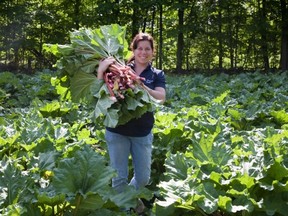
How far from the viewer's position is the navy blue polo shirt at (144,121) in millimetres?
Result: 3742

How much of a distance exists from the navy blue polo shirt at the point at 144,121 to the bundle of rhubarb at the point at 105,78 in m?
0.10

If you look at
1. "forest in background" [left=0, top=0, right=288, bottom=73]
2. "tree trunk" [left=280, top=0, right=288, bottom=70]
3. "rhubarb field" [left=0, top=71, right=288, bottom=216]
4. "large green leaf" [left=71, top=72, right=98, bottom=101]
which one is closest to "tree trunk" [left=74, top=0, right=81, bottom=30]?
"forest in background" [left=0, top=0, right=288, bottom=73]

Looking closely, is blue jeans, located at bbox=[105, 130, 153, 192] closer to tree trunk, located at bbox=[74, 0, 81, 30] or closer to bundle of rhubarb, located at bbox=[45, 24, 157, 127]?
bundle of rhubarb, located at bbox=[45, 24, 157, 127]

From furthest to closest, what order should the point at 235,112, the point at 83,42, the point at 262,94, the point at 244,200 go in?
1. the point at 262,94
2. the point at 235,112
3. the point at 83,42
4. the point at 244,200

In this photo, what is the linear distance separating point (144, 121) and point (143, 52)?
0.60 metres

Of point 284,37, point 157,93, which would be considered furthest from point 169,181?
point 284,37

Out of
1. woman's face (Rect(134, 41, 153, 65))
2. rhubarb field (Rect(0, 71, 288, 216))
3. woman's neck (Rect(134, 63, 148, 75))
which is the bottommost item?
rhubarb field (Rect(0, 71, 288, 216))

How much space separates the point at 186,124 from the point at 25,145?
6.95 ft

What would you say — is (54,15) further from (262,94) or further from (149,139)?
(149,139)

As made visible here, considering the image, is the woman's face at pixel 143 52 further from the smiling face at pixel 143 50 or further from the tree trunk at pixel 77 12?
the tree trunk at pixel 77 12

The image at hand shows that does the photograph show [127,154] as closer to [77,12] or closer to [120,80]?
[120,80]

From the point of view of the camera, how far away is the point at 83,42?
3.99m

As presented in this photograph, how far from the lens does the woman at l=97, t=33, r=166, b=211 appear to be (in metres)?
3.74

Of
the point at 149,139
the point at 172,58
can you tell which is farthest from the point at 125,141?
the point at 172,58
